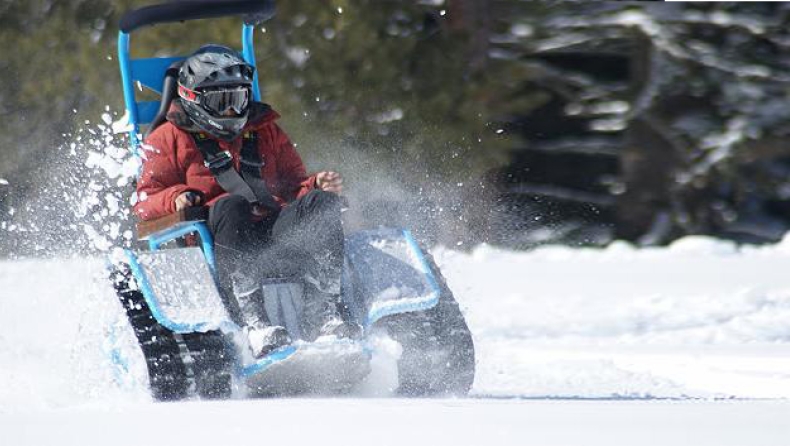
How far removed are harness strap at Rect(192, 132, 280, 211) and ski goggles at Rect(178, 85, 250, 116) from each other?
16cm

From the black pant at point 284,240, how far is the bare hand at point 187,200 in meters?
0.08

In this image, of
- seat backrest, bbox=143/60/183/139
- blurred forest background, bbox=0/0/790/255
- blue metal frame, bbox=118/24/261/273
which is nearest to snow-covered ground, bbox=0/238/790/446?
blue metal frame, bbox=118/24/261/273

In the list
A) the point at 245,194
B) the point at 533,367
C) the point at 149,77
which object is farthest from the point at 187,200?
the point at 533,367

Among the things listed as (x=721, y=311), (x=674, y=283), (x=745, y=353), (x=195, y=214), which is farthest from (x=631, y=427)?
(x=674, y=283)

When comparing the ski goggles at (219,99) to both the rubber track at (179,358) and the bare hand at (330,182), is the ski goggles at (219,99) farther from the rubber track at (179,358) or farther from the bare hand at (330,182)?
the rubber track at (179,358)

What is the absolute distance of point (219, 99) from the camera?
6199 mm

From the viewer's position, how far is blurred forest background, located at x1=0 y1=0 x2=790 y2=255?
44.3 ft

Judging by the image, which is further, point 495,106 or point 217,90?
point 495,106

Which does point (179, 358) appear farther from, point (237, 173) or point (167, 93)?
point (167, 93)

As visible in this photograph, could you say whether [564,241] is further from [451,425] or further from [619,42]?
[451,425]

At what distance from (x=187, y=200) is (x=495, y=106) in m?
8.13

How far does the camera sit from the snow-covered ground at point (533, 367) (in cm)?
421

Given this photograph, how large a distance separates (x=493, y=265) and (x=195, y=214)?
19.9 ft

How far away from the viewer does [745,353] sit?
694 cm
